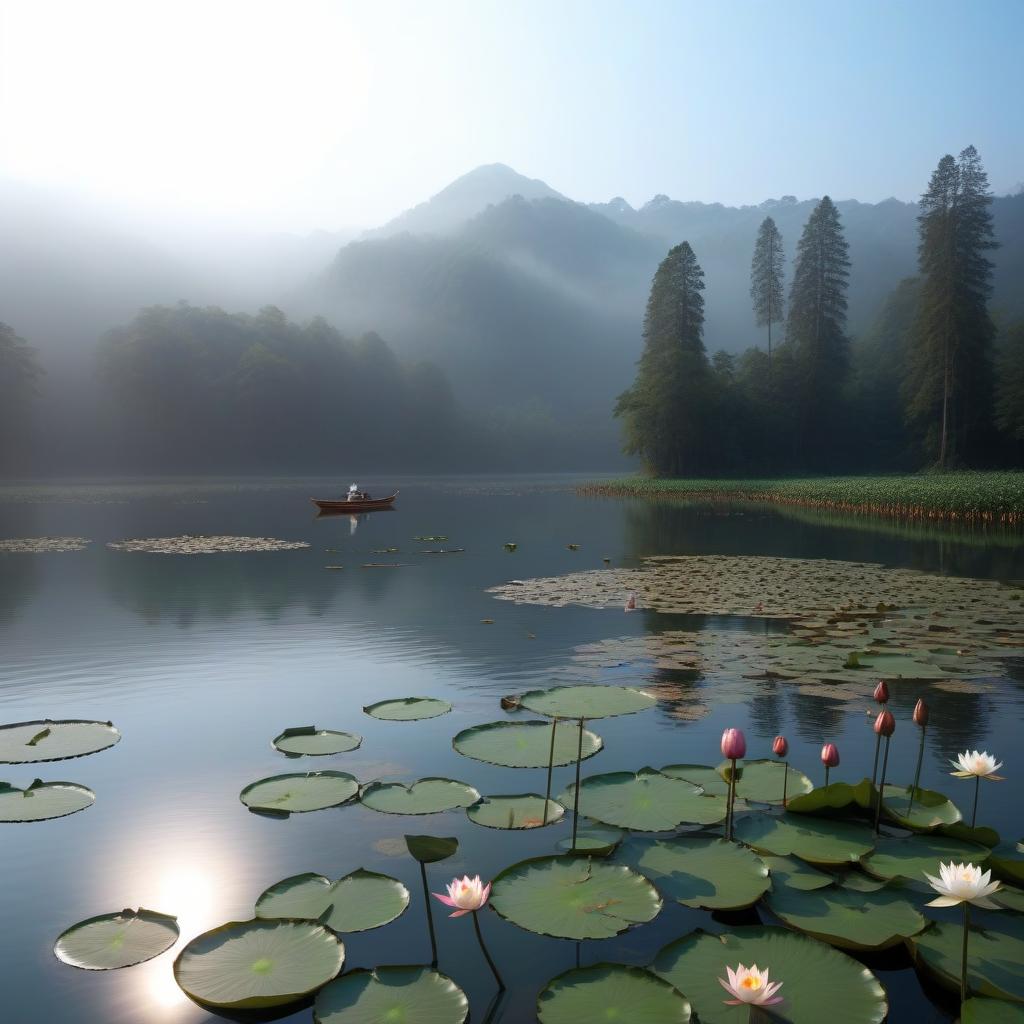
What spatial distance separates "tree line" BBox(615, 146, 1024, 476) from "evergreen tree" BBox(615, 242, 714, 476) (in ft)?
0.34

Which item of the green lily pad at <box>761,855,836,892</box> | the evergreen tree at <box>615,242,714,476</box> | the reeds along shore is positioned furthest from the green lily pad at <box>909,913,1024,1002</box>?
the evergreen tree at <box>615,242,714,476</box>

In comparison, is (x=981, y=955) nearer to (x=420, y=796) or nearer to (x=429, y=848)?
(x=429, y=848)

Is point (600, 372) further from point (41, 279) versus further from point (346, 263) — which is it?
point (41, 279)

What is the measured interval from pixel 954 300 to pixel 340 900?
6168 centimetres

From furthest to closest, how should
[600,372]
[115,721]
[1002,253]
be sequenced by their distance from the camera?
1. [600,372]
2. [1002,253]
3. [115,721]

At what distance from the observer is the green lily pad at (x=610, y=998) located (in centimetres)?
297

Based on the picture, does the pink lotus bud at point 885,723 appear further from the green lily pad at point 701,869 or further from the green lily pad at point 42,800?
the green lily pad at point 42,800

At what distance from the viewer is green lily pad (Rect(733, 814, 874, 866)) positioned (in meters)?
4.19

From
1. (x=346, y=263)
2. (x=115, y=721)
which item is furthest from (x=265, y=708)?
(x=346, y=263)

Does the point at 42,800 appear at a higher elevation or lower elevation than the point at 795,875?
lower

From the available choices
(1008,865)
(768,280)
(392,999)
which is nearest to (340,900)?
(392,999)

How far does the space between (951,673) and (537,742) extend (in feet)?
18.1

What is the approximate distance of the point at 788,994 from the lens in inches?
123

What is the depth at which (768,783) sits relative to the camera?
528 centimetres
